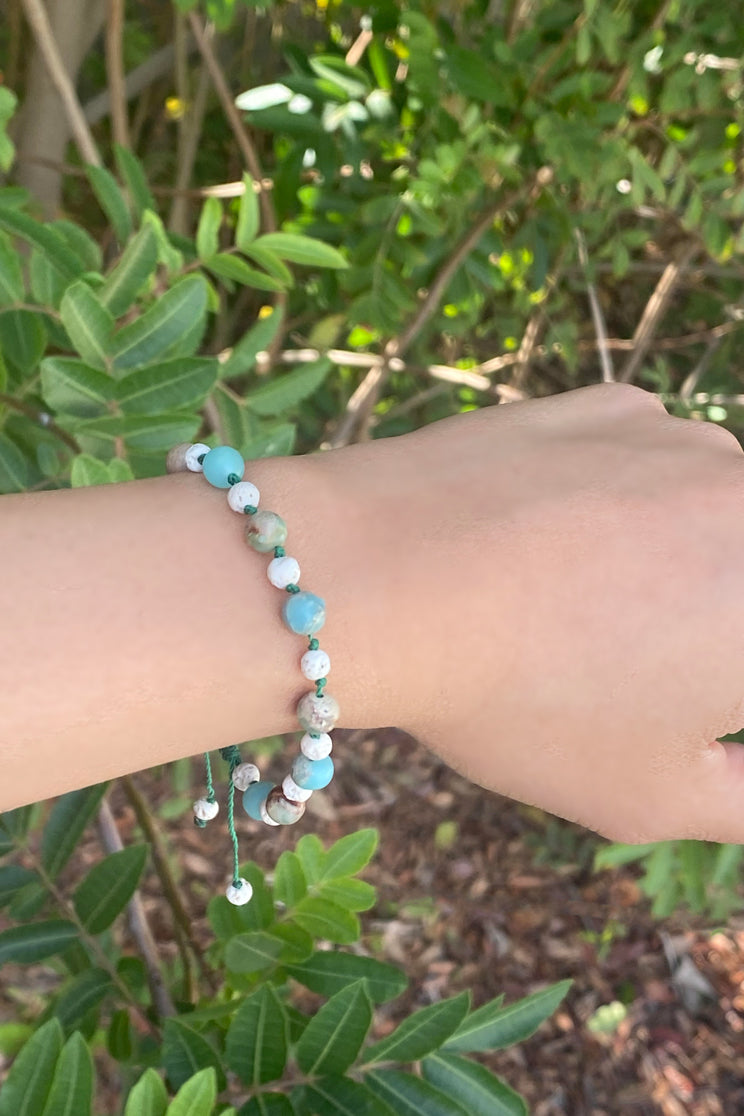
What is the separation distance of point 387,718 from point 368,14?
1451 millimetres

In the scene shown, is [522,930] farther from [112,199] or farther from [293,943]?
[112,199]

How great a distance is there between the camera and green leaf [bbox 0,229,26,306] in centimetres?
91

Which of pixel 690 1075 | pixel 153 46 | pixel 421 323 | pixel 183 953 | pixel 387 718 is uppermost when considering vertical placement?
pixel 153 46

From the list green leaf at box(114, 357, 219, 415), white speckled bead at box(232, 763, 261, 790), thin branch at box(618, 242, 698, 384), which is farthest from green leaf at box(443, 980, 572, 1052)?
thin branch at box(618, 242, 698, 384)

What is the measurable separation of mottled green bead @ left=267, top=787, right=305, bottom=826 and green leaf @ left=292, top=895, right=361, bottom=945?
0.66 feet

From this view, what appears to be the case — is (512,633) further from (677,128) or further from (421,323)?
(677,128)

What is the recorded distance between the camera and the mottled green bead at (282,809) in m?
0.74

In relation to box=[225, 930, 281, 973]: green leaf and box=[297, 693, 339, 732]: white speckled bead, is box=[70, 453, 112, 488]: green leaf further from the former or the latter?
box=[225, 930, 281, 973]: green leaf

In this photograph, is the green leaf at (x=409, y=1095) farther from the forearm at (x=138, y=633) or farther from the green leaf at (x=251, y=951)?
the forearm at (x=138, y=633)

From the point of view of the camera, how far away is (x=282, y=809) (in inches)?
29.2

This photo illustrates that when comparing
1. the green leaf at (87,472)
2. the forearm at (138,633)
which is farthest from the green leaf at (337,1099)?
the green leaf at (87,472)

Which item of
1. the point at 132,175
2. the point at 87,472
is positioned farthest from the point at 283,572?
the point at 132,175

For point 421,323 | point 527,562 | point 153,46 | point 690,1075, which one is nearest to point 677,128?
point 421,323

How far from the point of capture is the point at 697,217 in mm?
1705
